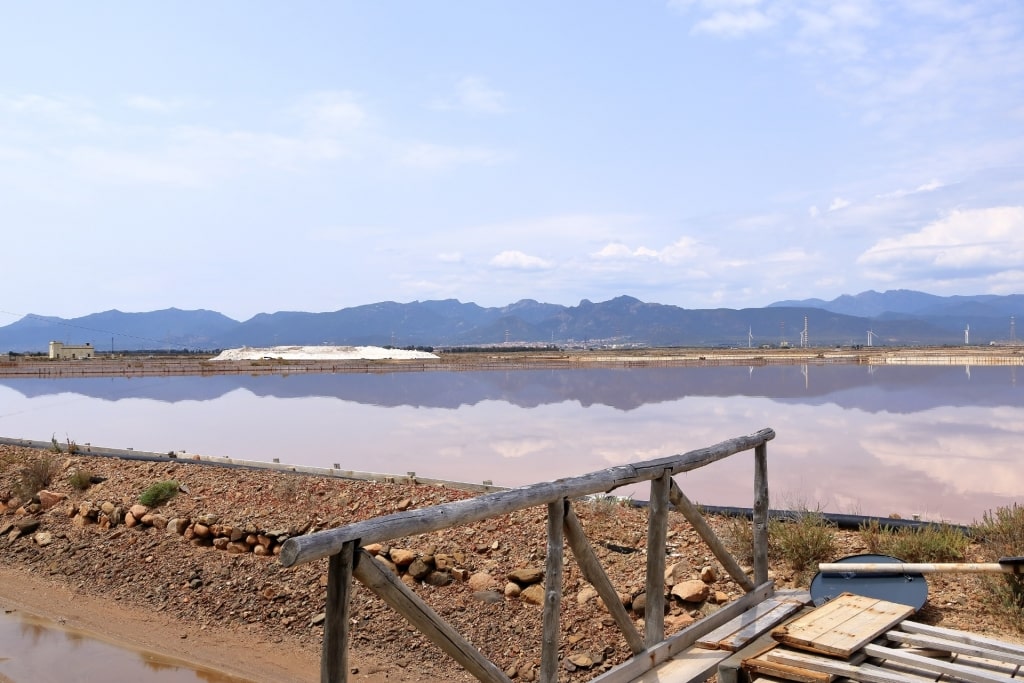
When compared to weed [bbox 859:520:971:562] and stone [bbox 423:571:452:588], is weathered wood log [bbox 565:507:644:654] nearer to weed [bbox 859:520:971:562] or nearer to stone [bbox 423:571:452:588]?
stone [bbox 423:571:452:588]

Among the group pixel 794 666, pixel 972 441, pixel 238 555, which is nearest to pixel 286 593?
pixel 238 555

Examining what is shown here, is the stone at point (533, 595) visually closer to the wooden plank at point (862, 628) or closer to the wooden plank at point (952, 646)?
the wooden plank at point (862, 628)

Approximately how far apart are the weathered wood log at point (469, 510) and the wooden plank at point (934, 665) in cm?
141

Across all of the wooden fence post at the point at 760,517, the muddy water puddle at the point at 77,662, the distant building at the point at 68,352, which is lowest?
the muddy water puddle at the point at 77,662

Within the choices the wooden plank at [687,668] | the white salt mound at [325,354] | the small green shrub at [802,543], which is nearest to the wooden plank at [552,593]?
the wooden plank at [687,668]

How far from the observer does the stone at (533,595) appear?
6.51 metres

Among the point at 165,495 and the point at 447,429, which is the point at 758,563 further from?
the point at 447,429

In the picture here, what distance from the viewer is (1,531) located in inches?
384

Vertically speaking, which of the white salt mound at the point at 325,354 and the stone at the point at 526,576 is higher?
the white salt mound at the point at 325,354

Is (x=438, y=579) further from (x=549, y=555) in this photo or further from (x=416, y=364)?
(x=416, y=364)

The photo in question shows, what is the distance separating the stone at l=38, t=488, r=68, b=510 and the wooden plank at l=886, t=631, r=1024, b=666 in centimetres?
977

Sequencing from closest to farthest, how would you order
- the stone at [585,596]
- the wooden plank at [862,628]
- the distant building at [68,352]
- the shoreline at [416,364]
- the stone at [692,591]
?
the wooden plank at [862,628], the stone at [692,591], the stone at [585,596], the shoreline at [416,364], the distant building at [68,352]

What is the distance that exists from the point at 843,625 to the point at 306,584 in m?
4.65

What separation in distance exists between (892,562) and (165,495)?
7.81 m
